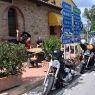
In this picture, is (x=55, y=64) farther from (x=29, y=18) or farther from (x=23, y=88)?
(x=29, y=18)

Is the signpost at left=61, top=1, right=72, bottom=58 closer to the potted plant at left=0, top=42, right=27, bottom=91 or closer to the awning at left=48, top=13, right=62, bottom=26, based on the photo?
the potted plant at left=0, top=42, right=27, bottom=91

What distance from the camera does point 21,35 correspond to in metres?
13.4

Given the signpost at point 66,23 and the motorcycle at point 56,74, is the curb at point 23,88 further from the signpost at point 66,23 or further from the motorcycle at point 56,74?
the signpost at point 66,23

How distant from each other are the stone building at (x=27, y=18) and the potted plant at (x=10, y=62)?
589 centimetres

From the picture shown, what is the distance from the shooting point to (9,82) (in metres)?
6.28

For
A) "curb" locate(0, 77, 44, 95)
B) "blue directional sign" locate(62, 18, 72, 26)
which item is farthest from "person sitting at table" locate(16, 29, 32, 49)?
A: "curb" locate(0, 77, 44, 95)

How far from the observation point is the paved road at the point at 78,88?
640cm

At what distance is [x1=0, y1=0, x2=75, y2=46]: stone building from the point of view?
12.5 metres

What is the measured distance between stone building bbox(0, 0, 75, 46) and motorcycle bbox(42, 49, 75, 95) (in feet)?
20.0

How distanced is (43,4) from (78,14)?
381cm

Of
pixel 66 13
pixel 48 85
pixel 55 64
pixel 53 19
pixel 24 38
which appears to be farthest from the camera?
pixel 53 19

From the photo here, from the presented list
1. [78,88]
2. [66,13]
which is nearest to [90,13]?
[66,13]

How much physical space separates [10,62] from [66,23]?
473cm

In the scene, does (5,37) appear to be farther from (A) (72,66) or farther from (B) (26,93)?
(B) (26,93)
